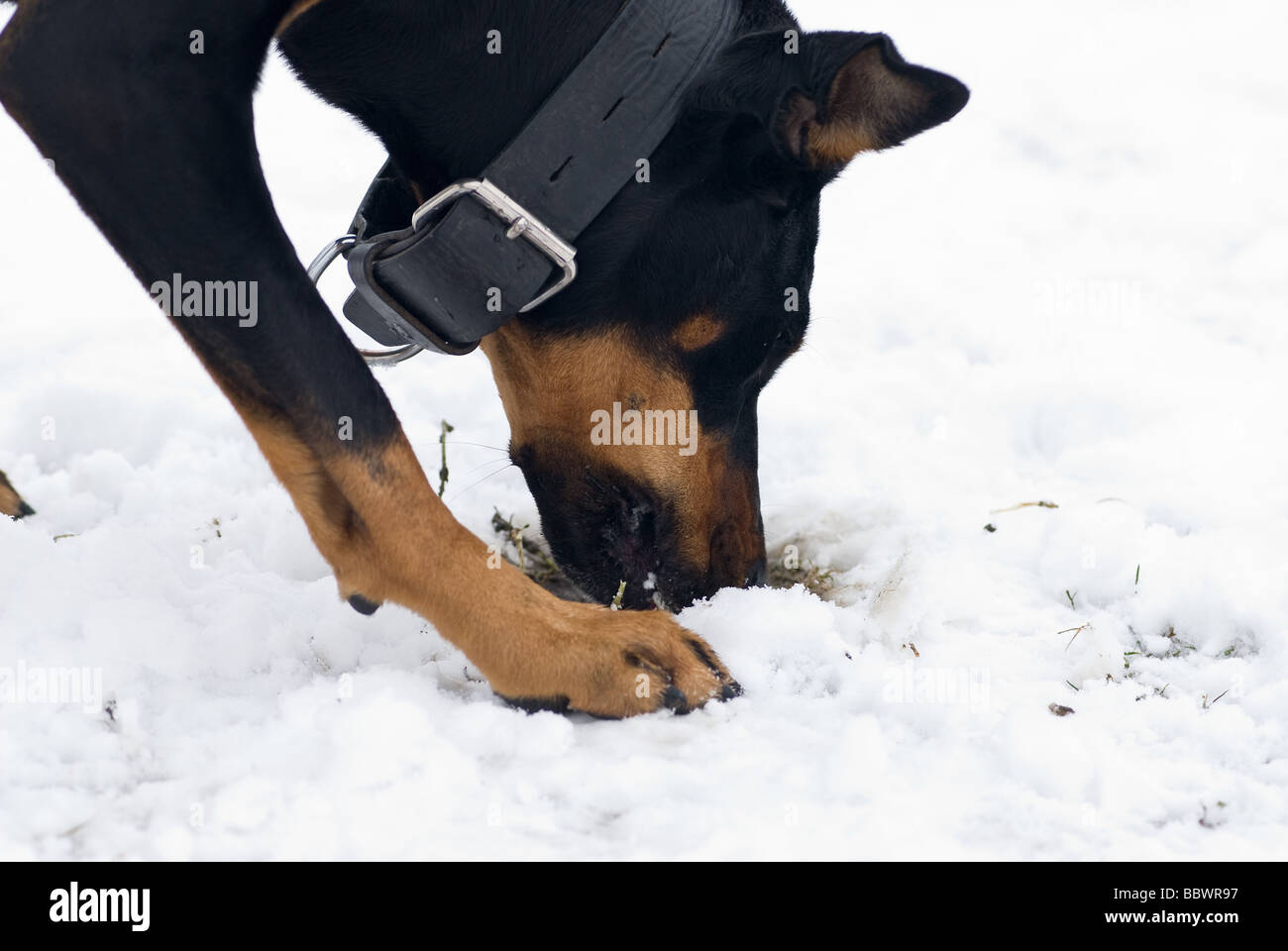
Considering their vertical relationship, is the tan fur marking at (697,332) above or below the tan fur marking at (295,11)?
below

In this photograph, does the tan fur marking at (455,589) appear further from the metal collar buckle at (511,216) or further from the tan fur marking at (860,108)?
the tan fur marking at (860,108)

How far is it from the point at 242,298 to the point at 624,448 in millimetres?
904

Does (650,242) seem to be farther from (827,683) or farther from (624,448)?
A: (827,683)

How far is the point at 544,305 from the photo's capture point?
254 centimetres

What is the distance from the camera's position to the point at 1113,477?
370 cm

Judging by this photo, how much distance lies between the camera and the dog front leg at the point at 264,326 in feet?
6.68

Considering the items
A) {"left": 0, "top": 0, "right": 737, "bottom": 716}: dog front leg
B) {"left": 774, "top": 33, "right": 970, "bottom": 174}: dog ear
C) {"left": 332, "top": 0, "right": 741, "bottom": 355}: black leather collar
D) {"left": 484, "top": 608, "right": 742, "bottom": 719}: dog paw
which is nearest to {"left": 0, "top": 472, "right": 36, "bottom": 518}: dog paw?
{"left": 0, "top": 0, "right": 737, "bottom": 716}: dog front leg

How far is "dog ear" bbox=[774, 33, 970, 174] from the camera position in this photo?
2254mm

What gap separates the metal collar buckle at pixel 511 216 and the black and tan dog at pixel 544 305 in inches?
4.7

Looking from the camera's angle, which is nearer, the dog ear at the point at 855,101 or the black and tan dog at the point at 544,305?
the black and tan dog at the point at 544,305

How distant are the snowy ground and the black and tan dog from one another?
0.64ft

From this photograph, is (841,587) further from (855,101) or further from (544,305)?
(855,101)

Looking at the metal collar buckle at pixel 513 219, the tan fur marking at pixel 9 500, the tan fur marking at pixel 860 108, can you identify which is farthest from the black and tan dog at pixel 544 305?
the tan fur marking at pixel 9 500
